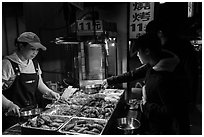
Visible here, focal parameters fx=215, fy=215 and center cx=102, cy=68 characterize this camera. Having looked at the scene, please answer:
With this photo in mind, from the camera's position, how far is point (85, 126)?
81.6 inches

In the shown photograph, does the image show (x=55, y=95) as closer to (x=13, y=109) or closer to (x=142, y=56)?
(x=13, y=109)

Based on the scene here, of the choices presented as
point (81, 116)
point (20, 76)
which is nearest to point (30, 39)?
point (20, 76)

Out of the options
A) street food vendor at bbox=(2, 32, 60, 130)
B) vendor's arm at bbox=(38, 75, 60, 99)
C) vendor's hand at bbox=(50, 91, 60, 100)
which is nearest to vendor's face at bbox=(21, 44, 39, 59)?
street food vendor at bbox=(2, 32, 60, 130)

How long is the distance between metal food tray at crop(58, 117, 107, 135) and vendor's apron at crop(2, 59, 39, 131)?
49cm

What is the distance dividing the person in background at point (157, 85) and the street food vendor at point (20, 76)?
101cm

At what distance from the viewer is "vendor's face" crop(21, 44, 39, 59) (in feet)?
7.11

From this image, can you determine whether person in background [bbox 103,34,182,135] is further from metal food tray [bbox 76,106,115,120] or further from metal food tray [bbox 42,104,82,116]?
metal food tray [bbox 42,104,82,116]

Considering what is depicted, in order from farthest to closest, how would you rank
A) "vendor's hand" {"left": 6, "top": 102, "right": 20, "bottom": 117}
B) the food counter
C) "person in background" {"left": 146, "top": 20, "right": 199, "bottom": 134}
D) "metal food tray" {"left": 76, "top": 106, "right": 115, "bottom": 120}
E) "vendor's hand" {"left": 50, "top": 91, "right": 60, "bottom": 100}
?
"vendor's hand" {"left": 50, "top": 91, "right": 60, "bottom": 100}, "metal food tray" {"left": 76, "top": 106, "right": 115, "bottom": 120}, "vendor's hand" {"left": 6, "top": 102, "right": 20, "bottom": 117}, the food counter, "person in background" {"left": 146, "top": 20, "right": 199, "bottom": 134}

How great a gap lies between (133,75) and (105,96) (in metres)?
0.77

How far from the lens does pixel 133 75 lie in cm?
213

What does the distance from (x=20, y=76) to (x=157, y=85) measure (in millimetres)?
1313

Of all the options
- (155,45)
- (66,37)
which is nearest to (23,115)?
(66,37)

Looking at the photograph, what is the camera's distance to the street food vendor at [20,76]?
208cm

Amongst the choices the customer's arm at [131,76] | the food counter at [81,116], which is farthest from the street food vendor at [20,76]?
the customer's arm at [131,76]
